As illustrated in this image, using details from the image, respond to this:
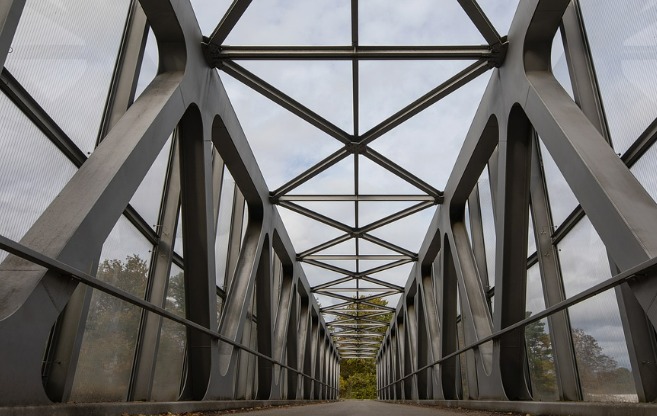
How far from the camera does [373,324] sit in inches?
1375

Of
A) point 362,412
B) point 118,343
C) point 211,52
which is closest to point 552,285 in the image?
point 362,412

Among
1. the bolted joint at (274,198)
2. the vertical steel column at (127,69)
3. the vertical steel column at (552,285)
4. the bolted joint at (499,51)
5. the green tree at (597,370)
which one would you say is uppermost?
the bolted joint at (274,198)

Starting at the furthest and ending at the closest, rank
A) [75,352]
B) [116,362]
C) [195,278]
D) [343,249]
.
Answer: [343,249] → [195,278] → [116,362] → [75,352]

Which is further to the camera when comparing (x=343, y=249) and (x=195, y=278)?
(x=343, y=249)

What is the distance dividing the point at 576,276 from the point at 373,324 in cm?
2808

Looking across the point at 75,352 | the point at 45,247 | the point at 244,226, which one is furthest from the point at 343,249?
the point at 45,247

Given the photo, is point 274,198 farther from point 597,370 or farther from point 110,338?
point 597,370

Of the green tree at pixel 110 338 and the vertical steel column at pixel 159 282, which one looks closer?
the green tree at pixel 110 338

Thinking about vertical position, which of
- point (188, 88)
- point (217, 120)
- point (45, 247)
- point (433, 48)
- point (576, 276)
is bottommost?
point (45, 247)

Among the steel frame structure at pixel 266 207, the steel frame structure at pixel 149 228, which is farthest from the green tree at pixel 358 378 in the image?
the steel frame structure at pixel 149 228

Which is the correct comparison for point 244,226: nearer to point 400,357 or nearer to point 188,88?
point 188,88

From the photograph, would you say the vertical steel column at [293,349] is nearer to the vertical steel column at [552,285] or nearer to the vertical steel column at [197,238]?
the vertical steel column at [197,238]

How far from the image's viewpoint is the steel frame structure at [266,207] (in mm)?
4453

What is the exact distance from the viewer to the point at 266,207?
Answer: 14.1 m
